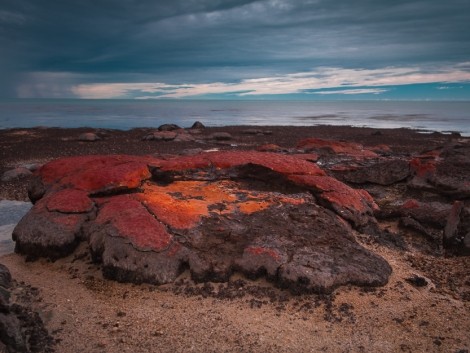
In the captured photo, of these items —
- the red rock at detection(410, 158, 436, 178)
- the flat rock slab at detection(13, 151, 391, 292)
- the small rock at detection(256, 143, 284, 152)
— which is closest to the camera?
the flat rock slab at detection(13, 151, 391, 292)

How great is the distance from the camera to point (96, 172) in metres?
7.75

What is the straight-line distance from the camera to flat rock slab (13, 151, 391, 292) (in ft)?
19.3

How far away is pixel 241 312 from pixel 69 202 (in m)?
3.72

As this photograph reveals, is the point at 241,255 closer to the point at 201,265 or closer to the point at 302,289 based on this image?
the point at 201,265

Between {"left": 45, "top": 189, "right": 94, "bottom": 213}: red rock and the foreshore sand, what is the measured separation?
2.40ft

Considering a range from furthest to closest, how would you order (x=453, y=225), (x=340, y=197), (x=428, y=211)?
(x=428, y=211)
(x=340, y=197)
(x=453, y=225)

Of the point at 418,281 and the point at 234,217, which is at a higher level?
the point at 234,217

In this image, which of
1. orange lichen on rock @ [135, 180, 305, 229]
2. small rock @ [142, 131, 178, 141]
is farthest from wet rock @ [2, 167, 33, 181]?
small rock @ [142, 131, 178, 141]

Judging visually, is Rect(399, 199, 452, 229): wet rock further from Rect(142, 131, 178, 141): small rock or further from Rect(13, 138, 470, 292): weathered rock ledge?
Rect(142, 131, 178, 141): small rock

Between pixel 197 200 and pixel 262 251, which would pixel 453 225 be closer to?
pixel 262 251

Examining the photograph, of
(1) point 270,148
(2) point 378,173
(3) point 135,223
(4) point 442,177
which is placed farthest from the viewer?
(1) point 270,148

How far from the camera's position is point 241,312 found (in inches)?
209

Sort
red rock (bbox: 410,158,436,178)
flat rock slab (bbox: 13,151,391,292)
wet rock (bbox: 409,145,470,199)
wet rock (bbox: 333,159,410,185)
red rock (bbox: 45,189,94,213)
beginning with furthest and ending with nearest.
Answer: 1. wet rock (bbox: 333,159,410,185)
2. red rock (bbox: 410,158,436,178)
3. wet rock (bbox: 409,145,470,199)
4. red rock (bbox: 45,189,94,213)
5. flat rock slab (bbox: 13,151,391,292)

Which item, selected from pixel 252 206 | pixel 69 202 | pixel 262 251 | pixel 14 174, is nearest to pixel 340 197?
pixel 252 206
